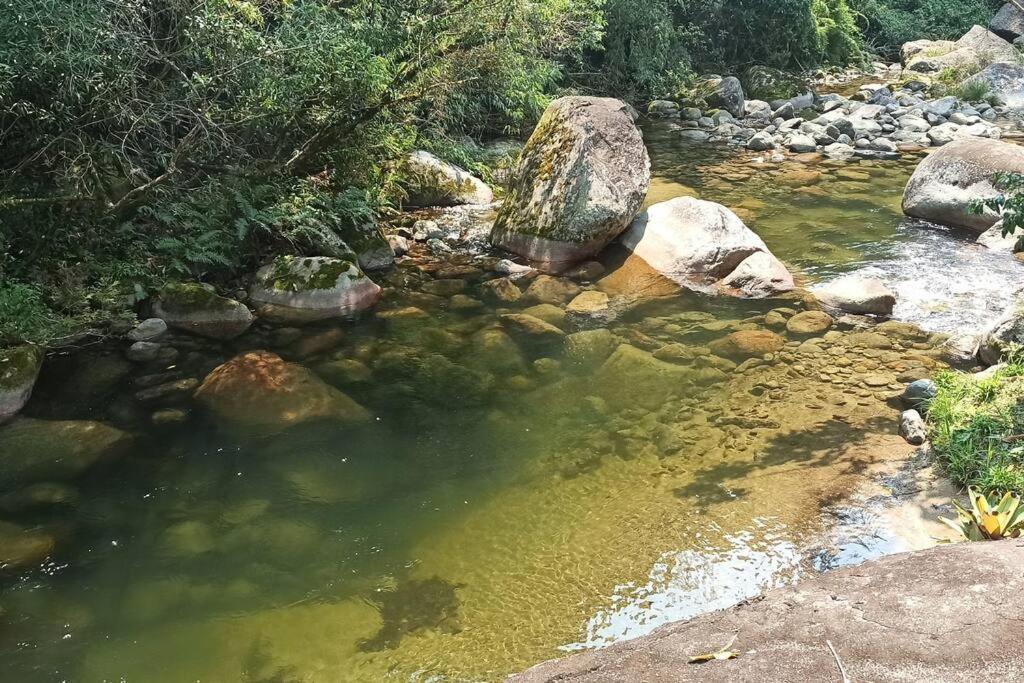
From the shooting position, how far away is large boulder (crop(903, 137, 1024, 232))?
9797 millimetres

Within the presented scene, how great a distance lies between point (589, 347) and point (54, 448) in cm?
433

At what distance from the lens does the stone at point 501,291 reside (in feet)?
27.3

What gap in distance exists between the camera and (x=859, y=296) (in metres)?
7.70

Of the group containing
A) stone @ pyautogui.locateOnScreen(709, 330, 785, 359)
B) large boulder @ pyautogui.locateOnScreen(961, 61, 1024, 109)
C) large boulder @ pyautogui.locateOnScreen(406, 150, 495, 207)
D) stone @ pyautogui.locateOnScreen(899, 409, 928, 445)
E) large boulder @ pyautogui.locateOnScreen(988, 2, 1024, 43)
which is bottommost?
stone @ pyautogui.locateOnScreen(709, 330, 785, 359)

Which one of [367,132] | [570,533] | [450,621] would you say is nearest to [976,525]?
[570,533]

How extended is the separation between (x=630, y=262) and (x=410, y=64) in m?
3.47

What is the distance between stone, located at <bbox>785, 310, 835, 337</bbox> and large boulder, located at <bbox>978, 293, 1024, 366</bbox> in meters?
1.32

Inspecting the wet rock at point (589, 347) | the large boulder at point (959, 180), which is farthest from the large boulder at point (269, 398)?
the large boulder at point (959, 180)

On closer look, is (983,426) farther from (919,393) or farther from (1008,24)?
(1008,24)

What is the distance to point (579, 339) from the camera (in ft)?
24.5

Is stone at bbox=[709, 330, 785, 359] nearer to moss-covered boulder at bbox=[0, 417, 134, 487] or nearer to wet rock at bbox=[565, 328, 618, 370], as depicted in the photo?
wet rock at bbox=[565, 328, 618, 370]

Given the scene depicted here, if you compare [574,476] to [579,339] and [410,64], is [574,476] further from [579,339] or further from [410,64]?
[410,64]

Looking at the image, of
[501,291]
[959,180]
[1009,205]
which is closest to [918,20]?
[959,180]

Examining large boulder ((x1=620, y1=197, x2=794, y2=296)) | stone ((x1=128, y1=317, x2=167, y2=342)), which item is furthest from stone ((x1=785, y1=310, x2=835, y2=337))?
stone ((x1=128, y1=317, x2=167, y2=342))
